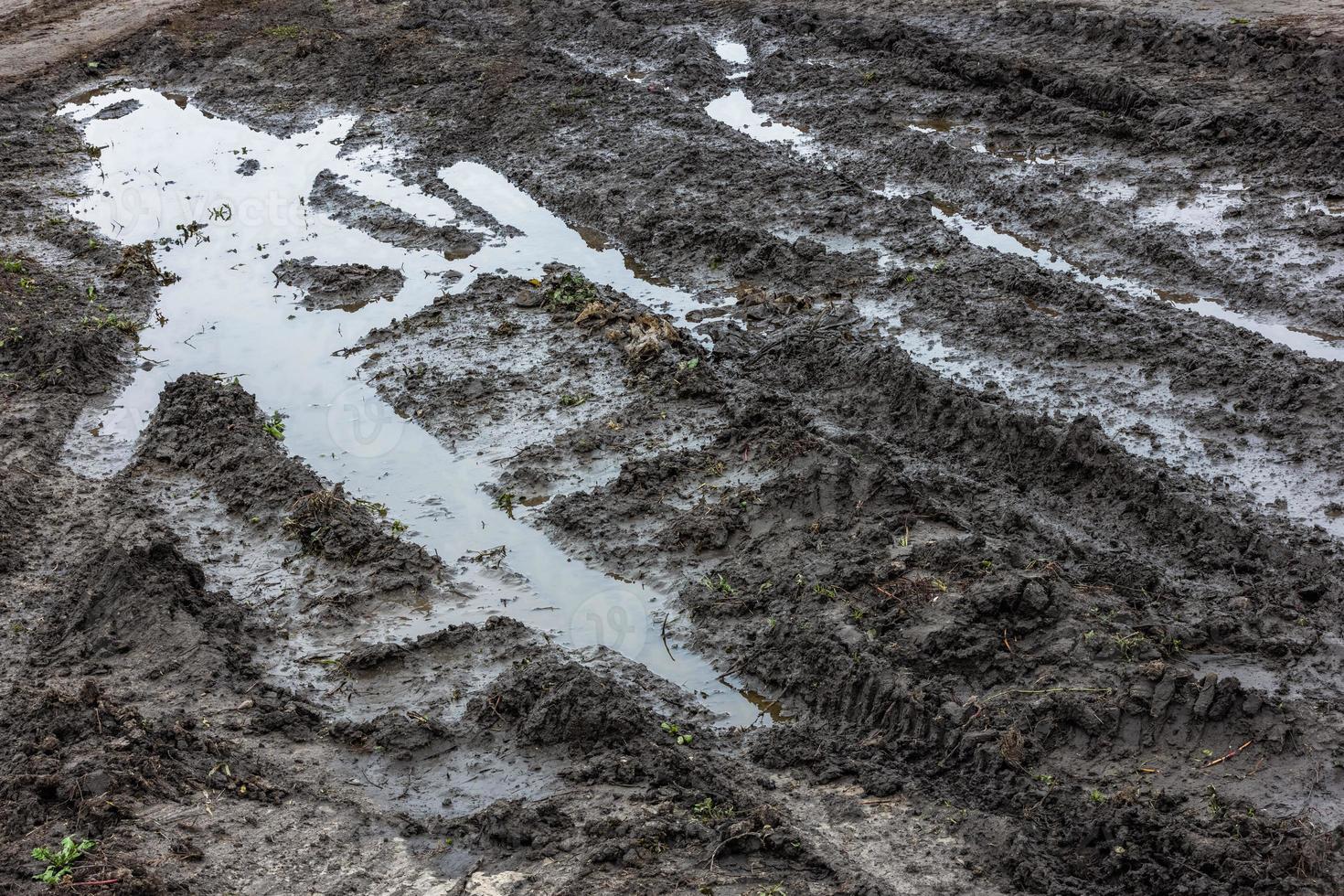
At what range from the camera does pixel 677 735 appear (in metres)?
5.70

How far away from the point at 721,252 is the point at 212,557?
5.91m

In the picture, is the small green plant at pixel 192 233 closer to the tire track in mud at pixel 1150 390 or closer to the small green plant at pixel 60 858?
the tire track in mud at pixel 1150 390

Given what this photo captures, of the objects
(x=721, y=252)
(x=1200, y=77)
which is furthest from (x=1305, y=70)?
(x=721, y=252)

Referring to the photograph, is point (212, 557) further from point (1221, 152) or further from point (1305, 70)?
point (1305, 70)

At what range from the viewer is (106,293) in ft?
36.6

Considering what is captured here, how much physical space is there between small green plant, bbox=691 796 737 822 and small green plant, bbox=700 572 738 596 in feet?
5.97

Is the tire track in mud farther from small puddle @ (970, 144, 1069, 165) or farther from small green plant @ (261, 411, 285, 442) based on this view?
small green plant @ (261, 411, 285, 442)

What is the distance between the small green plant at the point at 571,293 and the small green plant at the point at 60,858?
21.6 ft

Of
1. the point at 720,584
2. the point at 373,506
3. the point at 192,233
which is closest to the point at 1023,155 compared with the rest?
the point at 720,584

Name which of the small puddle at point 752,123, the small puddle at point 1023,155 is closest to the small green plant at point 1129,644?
the small puddle at point 1023,155

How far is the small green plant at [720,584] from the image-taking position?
6672mm

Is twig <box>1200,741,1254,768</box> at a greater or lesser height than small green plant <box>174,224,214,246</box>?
greater

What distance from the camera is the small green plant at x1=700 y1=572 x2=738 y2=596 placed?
6672mm

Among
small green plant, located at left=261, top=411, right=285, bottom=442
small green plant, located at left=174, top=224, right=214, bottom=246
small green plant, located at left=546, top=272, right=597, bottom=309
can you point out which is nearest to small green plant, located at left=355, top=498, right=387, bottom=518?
small green plant, located at left=261, top=411, right=285, bottom=442
